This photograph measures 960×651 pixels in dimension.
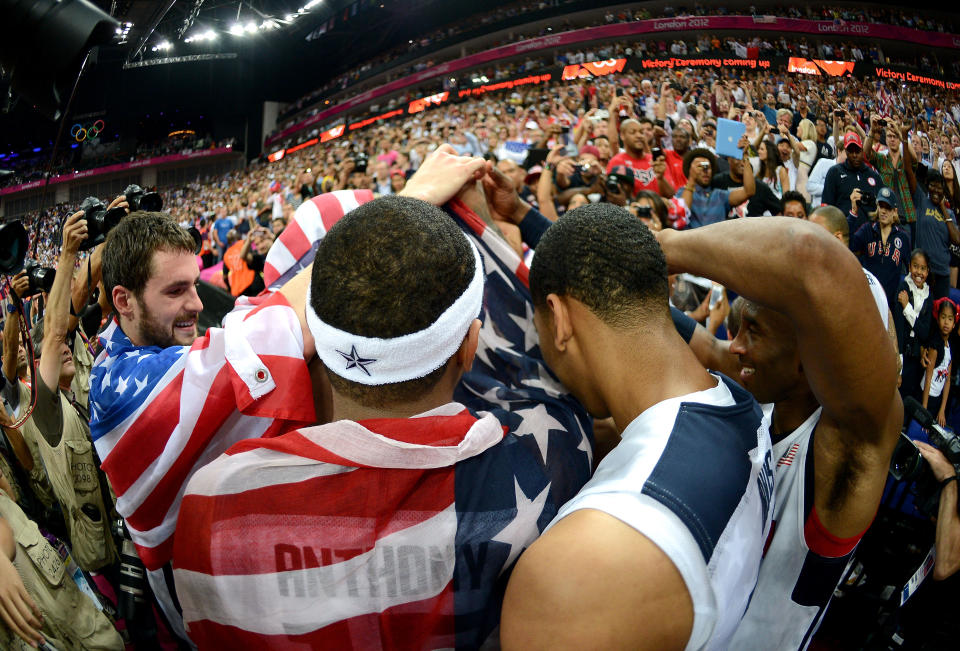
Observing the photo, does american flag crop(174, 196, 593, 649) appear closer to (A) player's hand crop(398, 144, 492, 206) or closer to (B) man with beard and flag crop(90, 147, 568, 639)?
(B) man with beard and flag crop(90, 147, 568, 639)

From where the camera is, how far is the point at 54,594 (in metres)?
2.04

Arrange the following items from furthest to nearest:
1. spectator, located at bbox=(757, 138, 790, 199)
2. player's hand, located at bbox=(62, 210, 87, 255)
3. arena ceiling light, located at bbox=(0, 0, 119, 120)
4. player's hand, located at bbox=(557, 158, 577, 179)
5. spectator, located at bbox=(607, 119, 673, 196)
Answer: spectator, located at bbox=(757, 138, 790, 199), spectator, located at bbox=(607, 119, 673, 196), player's hand, located at bbox=(557, 158, 577, 179), player's hand, located at bbox=(62, 210, 87, 255), arena ceiling light, located at bbox=(0, 0, 119, 120)

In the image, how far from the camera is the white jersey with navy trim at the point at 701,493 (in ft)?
3.05

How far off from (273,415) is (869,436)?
126cm

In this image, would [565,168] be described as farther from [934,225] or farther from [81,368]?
[934,225]

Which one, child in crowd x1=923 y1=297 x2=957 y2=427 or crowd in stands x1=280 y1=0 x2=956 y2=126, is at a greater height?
crowd in stands x1=280 y1=0 x2=956 y2=126

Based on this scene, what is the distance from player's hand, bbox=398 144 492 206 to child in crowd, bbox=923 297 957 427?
5.66 m

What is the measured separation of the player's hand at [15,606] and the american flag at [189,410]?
474 mm

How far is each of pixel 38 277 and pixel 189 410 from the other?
1764mm

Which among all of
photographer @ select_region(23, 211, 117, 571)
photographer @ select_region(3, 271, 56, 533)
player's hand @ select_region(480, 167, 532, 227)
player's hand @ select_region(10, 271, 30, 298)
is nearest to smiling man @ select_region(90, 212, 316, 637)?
player's hand @ select_region(480, 167, 532, 227)

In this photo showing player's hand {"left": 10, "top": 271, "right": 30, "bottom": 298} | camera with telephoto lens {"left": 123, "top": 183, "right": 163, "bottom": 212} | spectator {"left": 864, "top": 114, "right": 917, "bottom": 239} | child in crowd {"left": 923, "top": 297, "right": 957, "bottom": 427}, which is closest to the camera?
player's hand {"left": 10, "top": 271, "right": 30, "bottom": 298}

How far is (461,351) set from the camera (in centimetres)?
107

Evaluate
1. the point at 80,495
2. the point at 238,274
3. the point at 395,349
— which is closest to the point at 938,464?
the point at 395,349

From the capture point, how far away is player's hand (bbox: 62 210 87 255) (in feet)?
7.25
